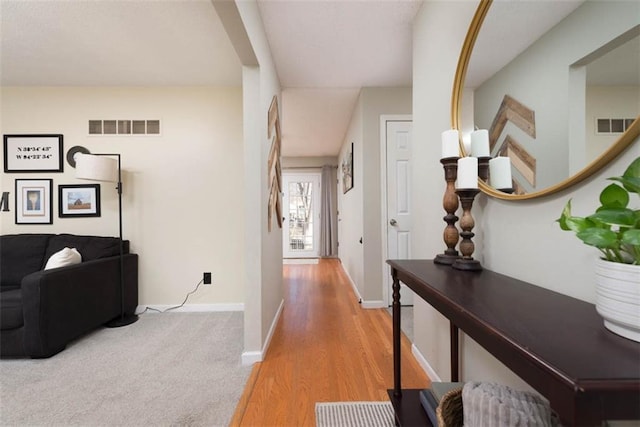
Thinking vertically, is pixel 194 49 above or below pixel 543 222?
above

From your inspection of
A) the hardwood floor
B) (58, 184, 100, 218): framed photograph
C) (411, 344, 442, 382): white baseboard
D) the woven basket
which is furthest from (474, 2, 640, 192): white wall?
(58, 184, 100, 218): framed photograph

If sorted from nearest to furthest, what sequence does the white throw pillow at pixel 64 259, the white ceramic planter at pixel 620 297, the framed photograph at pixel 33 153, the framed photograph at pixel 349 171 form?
the white ceramic planter at pixel 620 297 → the white throw pillow at pixel 64 259 → the framed photograph at pixel 33 153 → the framed photograph at pixel 349 171

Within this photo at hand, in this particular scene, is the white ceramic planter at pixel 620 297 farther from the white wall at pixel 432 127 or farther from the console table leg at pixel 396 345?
the white wall at pixel 432 127

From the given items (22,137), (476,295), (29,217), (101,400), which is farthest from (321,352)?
(22,137)

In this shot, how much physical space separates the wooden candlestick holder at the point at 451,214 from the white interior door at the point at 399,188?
1.59 meters

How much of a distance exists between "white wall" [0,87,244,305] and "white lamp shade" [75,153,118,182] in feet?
0.90

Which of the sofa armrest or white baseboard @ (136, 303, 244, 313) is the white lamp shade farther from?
white baseboard @ (136, 303, 244, 313)

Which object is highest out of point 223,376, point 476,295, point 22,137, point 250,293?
point 22,137

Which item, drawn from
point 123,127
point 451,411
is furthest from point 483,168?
point 123,127

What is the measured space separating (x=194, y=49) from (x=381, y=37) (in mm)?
1533

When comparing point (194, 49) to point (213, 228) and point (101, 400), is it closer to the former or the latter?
point (213, 228)

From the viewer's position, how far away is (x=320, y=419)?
3.93ft

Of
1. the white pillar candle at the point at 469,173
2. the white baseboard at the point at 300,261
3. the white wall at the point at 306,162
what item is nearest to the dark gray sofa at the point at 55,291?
the white pillar candle at the point at 469,173

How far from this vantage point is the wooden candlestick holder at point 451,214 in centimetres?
111
